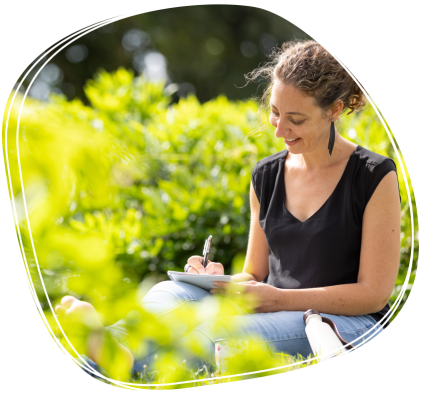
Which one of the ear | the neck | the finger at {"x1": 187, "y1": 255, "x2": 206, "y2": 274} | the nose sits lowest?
the finger at {"x1": 187, "y1": 255, "x2": 206, "y2": 274}

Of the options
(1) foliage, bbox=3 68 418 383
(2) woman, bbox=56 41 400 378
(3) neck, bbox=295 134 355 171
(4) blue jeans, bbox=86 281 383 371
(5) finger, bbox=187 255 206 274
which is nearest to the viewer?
(1) foliage, bbox=3 68 418 383

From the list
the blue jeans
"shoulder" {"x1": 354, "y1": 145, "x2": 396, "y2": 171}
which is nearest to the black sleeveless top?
"shoulder" {"x1": 354, "y1": 145, "x2": 396, "y2": 171}

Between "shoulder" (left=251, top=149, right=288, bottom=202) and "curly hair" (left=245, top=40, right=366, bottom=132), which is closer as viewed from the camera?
"curly hair" (left=245, top=40, right=366, bottom=132)

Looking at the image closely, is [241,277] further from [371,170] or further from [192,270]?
[371,170]

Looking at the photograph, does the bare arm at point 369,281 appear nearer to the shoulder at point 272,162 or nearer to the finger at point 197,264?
the finger at point 197,264

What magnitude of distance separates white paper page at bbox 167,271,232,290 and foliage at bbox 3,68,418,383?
231 mm

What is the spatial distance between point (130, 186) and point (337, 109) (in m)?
1.02

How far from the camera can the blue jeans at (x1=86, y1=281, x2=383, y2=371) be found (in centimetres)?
93

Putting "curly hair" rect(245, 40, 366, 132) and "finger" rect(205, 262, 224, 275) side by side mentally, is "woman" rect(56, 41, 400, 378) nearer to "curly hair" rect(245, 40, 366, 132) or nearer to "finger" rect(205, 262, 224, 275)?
"curly hair" rect(245, 40, 366, 132)

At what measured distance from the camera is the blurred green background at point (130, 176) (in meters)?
0.59

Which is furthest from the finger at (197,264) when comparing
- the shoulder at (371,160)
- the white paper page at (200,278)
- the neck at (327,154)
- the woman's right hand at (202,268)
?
the shoulder at (371,160)

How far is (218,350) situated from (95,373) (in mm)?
247

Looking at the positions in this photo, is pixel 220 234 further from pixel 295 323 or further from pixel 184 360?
pixel 184 360

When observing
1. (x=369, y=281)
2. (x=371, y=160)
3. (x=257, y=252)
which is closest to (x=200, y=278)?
(x=257, y=252)
